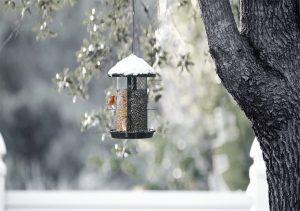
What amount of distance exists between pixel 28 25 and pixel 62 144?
204cm

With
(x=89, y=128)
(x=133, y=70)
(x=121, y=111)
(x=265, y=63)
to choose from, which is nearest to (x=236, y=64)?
(x=265, y=63)

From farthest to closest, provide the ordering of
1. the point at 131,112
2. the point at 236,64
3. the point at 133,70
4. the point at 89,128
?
the point at 89,128 → the point at 131,112 → the point at 133,70 → the point at 236,64

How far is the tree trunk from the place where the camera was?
11.0ft

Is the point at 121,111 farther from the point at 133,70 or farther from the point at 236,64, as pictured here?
the point at 236,64

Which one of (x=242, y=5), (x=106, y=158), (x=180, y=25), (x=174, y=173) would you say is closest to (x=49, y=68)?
(x=106, y=158)

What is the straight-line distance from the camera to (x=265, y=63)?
11.1ft

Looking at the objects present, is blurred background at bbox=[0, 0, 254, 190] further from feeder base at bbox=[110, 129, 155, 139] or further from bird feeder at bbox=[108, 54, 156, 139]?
feeder base at bbox=[110, 129, 155, 139]

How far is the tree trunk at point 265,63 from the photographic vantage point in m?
3.34

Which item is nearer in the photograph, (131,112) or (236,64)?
(236,64)

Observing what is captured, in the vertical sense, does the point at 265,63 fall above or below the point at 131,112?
above

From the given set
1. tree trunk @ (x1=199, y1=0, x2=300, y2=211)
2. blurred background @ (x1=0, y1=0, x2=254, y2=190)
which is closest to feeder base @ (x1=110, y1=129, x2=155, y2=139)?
tree trunk @ (x1=199, y1=0, x2=300, y2=211)

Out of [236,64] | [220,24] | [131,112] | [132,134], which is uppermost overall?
[220,24]

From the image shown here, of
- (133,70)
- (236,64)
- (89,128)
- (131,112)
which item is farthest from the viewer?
(89,128)

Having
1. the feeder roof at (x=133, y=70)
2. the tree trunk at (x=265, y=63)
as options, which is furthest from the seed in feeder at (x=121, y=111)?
the tree trunk at (x=265, y=63)
